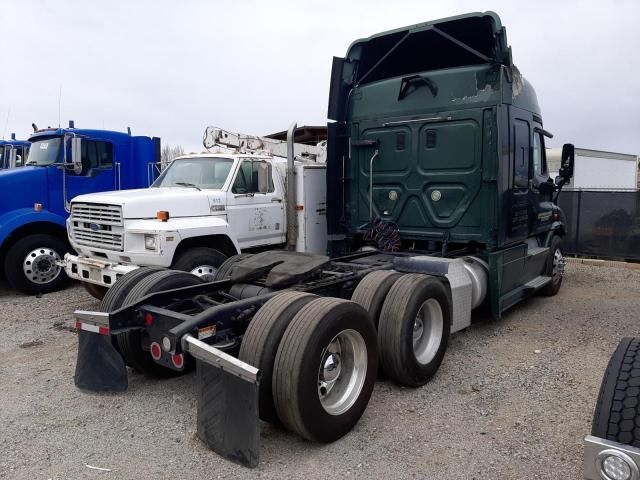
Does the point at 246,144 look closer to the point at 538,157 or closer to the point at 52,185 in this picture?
the point at 52,185

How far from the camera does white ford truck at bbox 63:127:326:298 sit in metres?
6.22

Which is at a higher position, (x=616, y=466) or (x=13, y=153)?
(x=13, y=153)

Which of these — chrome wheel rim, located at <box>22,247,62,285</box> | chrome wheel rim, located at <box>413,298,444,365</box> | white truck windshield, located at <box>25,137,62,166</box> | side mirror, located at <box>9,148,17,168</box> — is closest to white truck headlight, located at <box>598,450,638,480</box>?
chrome wheel rim, located at <box>413,298,444,365</box>

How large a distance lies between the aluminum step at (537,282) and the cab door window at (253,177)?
384 centimetres

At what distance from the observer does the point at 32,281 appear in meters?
8.08

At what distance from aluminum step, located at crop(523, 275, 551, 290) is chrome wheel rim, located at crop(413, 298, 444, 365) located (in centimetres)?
259

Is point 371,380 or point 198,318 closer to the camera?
point 198,318

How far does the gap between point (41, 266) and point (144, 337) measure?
511 centimetres

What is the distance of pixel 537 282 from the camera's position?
7.23m

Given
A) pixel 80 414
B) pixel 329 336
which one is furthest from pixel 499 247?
pixel 80 414

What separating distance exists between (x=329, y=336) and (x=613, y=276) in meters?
8.44

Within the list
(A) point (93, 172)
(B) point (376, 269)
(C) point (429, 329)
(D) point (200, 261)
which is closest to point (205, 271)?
(D) point (200, 261)

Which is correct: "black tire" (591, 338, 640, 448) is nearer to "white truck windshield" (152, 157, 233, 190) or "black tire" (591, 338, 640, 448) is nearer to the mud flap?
the mud flap

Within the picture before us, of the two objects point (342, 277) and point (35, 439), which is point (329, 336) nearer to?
point (342, 277)
